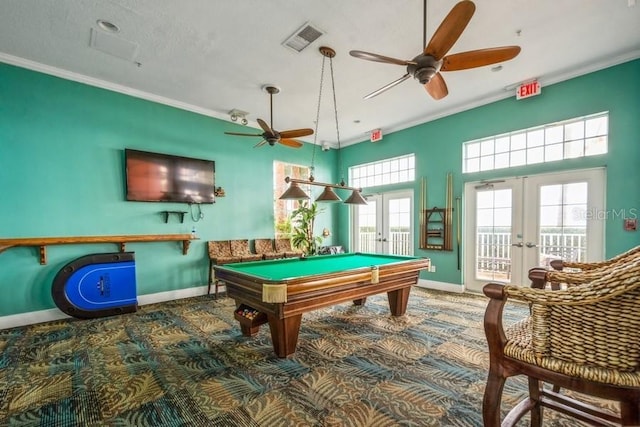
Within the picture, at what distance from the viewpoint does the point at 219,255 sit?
5129 millimetres

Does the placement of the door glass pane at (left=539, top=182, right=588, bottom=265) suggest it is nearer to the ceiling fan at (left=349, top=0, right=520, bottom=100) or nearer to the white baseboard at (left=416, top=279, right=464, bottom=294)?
the white baseboard at (left=416, top=279, right=464, bottom=294)

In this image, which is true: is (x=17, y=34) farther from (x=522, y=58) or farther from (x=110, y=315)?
(x=522, y=58)

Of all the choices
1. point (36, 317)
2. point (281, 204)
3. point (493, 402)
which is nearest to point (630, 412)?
point (493, 402)

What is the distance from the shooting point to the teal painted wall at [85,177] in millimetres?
3600

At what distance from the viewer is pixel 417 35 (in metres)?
3.13

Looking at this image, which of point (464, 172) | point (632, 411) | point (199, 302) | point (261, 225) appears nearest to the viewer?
point (632, 411)

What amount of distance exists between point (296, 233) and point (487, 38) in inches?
187

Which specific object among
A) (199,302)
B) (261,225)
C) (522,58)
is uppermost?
(522,58)

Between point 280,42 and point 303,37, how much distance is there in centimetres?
29

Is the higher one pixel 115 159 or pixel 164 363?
pixel 115 159

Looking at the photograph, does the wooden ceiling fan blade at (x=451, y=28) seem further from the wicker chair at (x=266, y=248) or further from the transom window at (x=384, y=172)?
the wicker chair at (x=266, y=248)

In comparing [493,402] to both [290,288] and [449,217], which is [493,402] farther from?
[449,217]

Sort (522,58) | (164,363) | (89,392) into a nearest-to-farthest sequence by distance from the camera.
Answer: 1. (89,392)
2. (164,363)
3. (522,58)

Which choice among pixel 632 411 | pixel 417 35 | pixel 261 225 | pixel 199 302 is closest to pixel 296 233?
pixel 261 225
